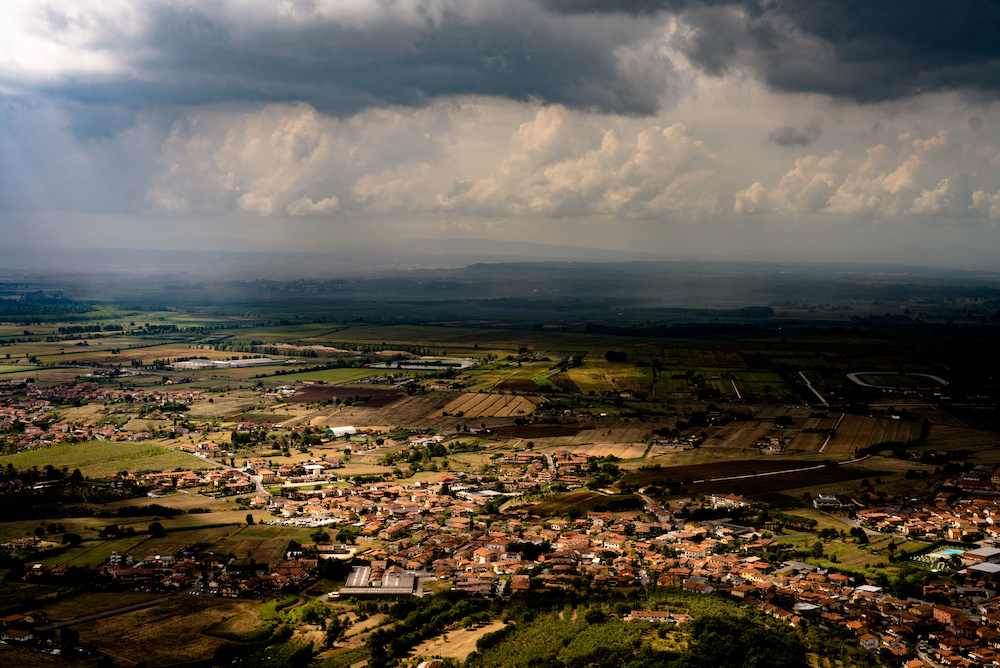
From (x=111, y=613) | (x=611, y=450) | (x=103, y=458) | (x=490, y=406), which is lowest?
→ (x=111, y=613)

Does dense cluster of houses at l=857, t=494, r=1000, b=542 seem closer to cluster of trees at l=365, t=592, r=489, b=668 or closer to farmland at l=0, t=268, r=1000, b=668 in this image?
farmland at l=0, t=268, r=1000, b=668

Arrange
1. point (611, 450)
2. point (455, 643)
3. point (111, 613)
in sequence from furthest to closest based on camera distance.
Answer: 1. point (611, 450)
2. point (111, 613)
3. point (455, 643)

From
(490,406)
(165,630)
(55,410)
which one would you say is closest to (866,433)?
(490,406)

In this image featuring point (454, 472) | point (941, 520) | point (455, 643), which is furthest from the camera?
point (454, 472)

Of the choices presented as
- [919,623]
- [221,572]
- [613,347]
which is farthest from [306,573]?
[613,347]

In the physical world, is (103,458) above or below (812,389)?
below

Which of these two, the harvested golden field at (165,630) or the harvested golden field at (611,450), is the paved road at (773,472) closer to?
the harvested golden field at (611,450)

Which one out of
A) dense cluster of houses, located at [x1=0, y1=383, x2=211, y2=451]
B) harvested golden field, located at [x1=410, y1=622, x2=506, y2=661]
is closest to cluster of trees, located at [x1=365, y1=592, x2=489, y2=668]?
harvested golden field, located at [x1=410, y1=622, x2=506, y2=661]

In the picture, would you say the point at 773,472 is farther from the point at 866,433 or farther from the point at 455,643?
the point at 455,643

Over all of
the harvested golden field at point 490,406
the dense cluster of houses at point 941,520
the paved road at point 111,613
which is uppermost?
the harvested golden field at point 490,406

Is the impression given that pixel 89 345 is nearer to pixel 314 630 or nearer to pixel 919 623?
pixel 314 630

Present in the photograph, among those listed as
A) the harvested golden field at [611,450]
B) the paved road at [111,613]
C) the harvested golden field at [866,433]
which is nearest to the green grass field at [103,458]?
the paved road at [111,613]

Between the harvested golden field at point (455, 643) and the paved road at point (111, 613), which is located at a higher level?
the paved road at point (111, 613)
